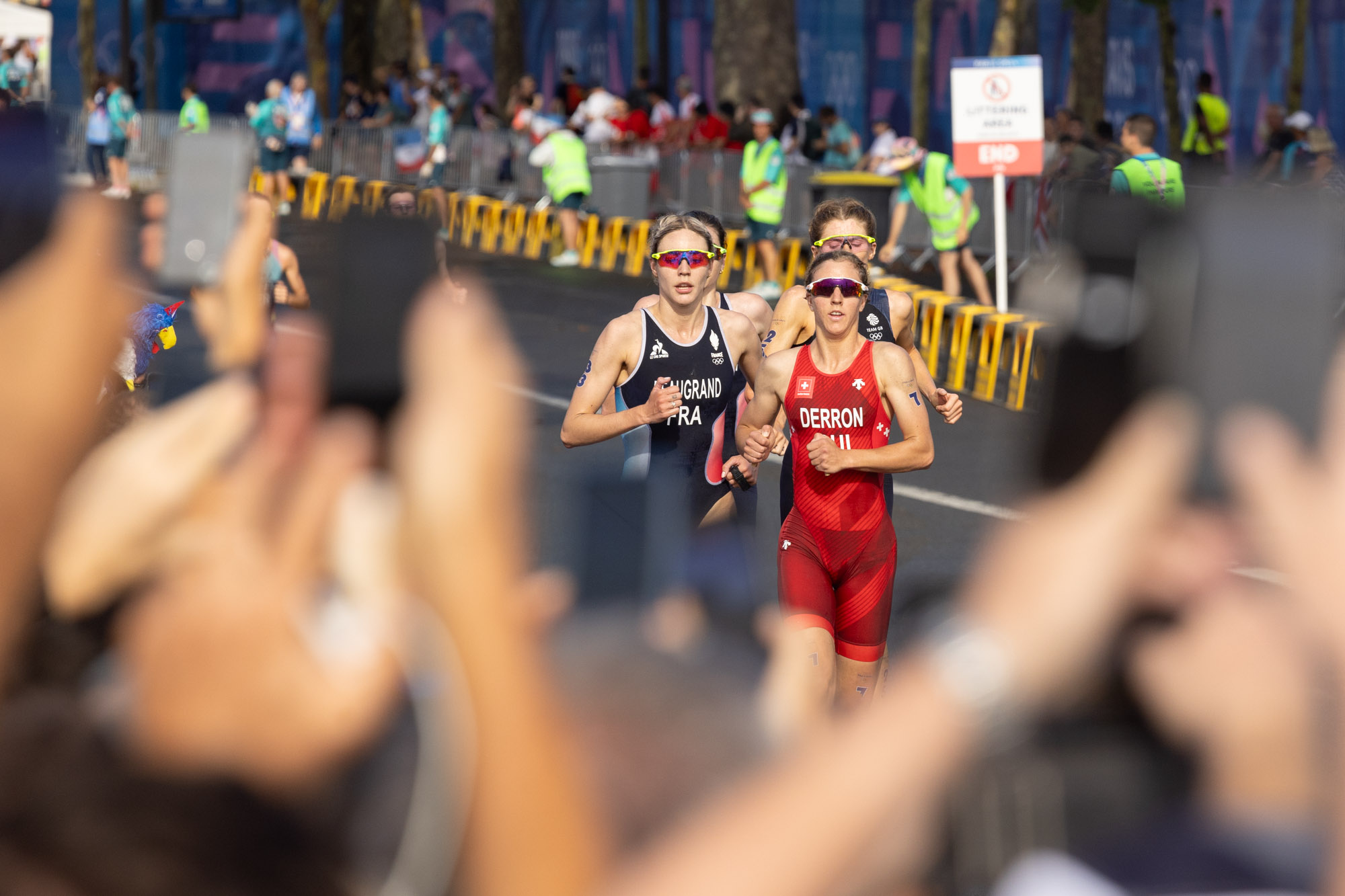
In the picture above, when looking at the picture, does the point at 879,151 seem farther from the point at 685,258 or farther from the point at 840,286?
the point at 840,286

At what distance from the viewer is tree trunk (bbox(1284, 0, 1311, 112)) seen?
93.9 feet

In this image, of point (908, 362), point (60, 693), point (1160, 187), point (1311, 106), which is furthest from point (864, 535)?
point (1311, 106)

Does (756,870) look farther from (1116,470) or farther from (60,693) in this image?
(60,693)

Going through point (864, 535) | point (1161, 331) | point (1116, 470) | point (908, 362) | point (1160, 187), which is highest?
point (1160, 187)

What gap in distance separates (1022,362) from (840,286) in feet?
28.6

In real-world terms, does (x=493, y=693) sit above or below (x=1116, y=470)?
below

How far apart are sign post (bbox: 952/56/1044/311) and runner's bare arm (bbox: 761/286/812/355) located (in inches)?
336

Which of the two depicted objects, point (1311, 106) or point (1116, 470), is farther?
point (1311, 106)

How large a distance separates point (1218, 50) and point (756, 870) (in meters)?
35.0

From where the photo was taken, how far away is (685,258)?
6.32 m

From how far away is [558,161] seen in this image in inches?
923

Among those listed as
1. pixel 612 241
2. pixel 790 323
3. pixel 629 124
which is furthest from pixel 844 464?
pixel 629 124

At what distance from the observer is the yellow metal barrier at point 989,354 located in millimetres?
14461

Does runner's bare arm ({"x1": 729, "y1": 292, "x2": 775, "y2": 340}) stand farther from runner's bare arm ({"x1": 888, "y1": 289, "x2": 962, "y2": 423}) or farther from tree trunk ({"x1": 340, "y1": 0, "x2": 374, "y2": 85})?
tree trunk ({"x1": 340, "y1": 0, "x2": 374, "y2": 85})
